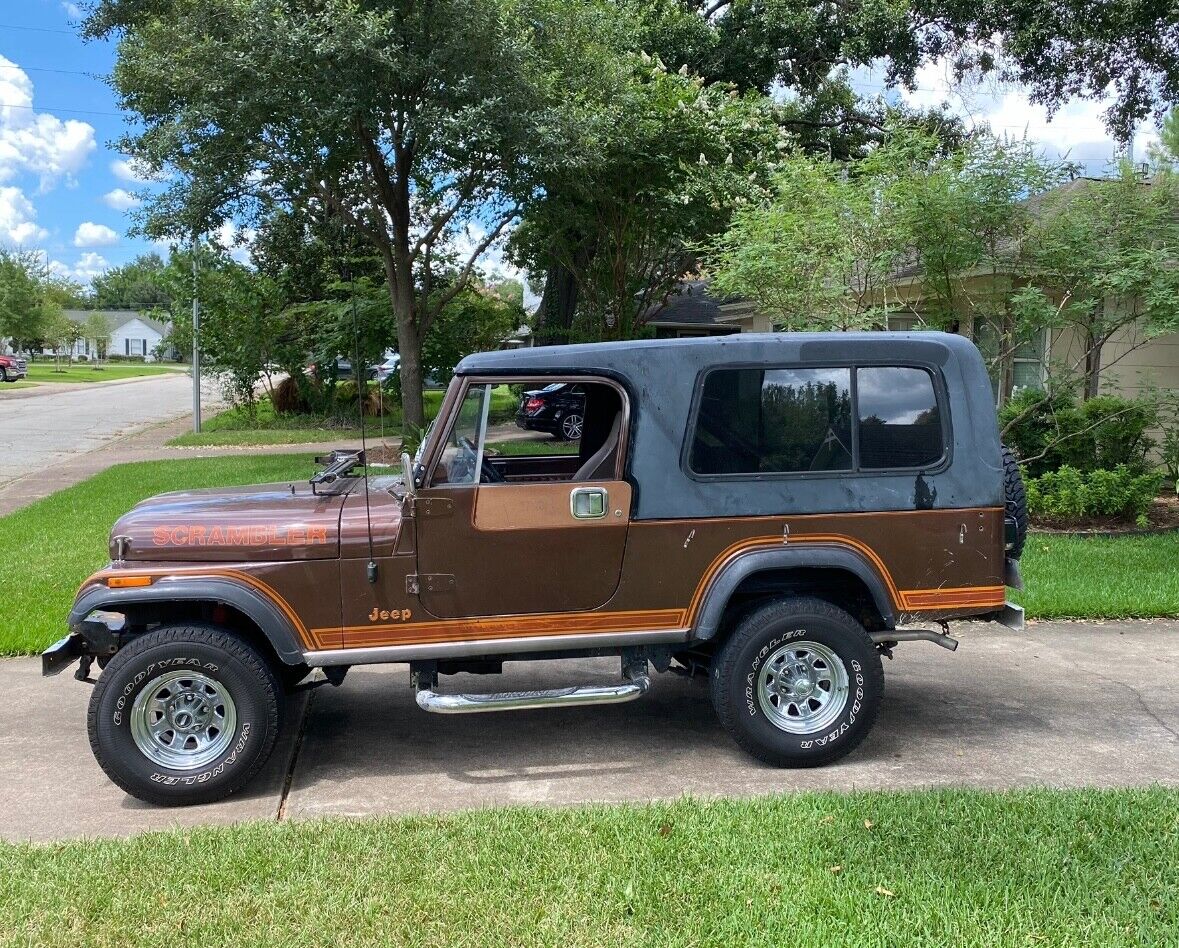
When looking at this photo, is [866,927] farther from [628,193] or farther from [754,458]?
[628,193]

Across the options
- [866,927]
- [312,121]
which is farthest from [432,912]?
[312,121]

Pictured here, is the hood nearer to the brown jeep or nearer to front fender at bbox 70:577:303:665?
the brown jeep

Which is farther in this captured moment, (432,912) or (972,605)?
(972,605)

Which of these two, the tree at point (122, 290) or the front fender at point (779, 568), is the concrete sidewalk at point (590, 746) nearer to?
the front fender at point (779, 568)

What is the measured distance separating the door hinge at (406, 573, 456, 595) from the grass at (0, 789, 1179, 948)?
994 mm

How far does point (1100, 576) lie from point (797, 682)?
4.96 meters

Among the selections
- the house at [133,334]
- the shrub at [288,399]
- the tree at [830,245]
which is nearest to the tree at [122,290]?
the house at [133,334]

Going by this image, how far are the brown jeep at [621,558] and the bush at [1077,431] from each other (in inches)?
279

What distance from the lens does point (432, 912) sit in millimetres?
3486

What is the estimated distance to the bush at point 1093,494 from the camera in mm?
10766

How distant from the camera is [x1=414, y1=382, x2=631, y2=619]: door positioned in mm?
4656

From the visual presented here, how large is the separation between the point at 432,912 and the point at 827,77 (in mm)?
22461

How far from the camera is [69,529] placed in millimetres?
10844

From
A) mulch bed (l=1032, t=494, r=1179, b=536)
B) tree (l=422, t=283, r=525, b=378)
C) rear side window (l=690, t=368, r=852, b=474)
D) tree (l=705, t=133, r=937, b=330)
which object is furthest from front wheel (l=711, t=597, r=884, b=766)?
tree (l=422, t=283, r=525, b=378)
